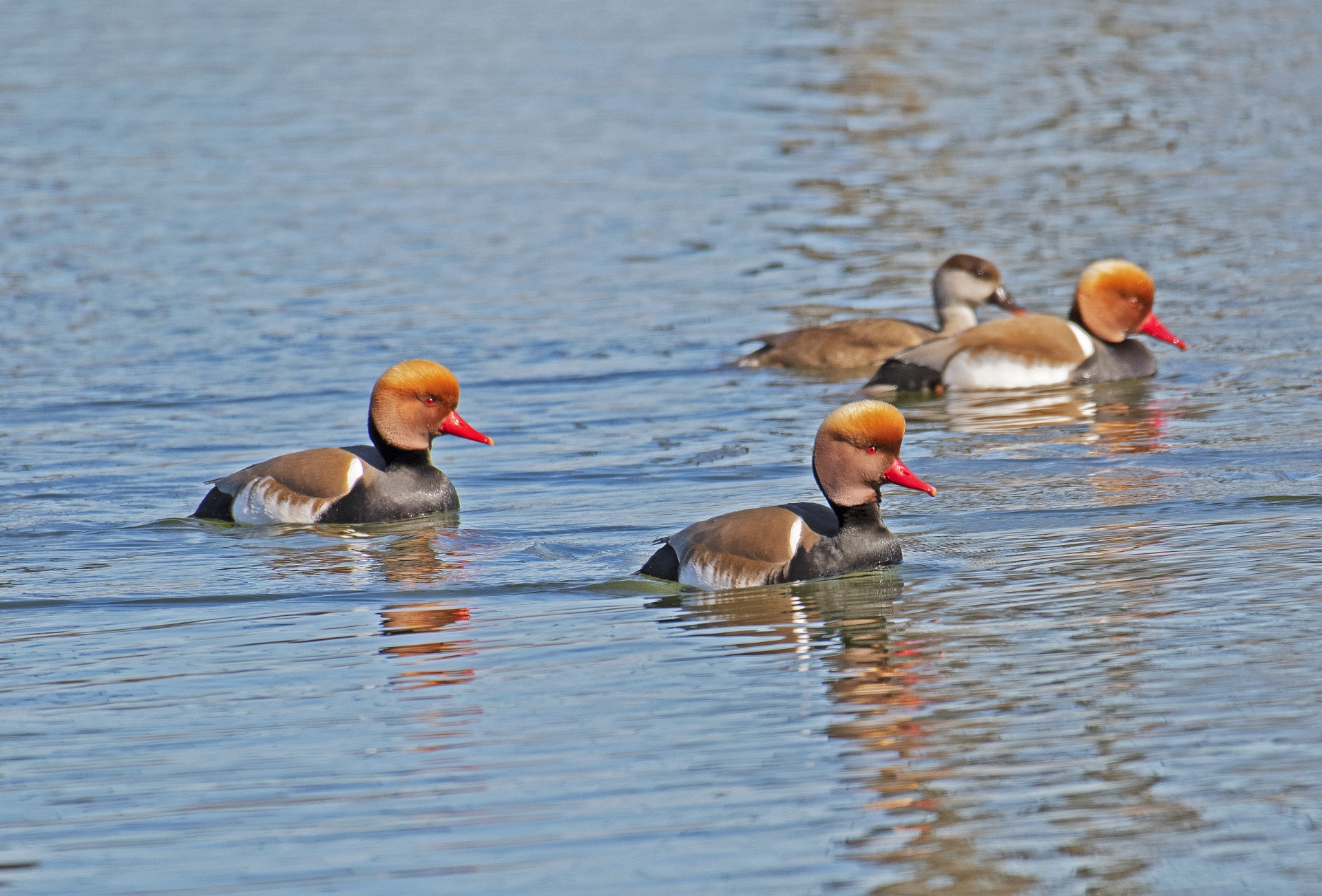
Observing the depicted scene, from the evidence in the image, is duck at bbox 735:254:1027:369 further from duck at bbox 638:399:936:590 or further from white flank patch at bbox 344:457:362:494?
duck at bbox 638:399:936:590

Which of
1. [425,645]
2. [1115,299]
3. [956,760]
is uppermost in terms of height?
[1115,299]

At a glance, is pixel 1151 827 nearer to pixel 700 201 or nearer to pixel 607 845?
pixel 607 845

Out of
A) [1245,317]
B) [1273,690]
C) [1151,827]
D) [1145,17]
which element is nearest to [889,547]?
[1273,690]

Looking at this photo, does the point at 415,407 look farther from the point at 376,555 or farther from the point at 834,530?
the point at 834,530

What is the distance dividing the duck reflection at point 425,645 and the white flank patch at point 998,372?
19.8 ft

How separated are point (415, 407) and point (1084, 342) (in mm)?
5420

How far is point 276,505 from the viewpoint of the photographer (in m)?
10.0

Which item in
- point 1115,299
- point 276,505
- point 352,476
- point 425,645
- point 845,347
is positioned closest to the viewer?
point 425,645

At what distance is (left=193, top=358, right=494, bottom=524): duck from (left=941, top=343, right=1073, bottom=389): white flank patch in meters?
4.29

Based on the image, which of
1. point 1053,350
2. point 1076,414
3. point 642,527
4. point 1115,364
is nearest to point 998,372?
point 1053,350

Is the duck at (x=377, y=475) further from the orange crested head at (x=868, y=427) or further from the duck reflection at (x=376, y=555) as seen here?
the orange crested head at (x=868, y=427)

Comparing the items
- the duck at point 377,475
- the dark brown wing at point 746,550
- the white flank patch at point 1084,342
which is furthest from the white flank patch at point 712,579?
the white flank patch at point 1084,342

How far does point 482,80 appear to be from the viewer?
31.4m

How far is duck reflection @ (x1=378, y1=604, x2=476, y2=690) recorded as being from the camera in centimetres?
705
